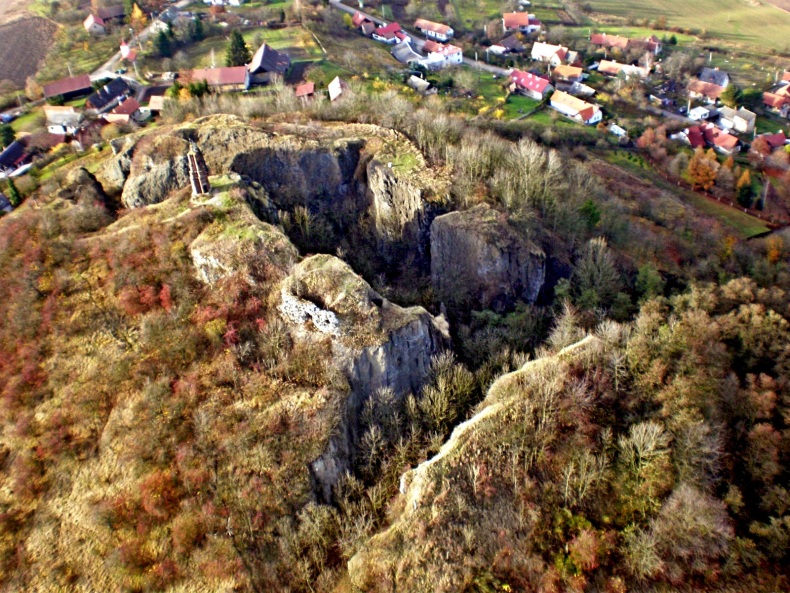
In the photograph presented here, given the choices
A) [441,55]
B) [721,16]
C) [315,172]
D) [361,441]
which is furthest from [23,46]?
[721,16]

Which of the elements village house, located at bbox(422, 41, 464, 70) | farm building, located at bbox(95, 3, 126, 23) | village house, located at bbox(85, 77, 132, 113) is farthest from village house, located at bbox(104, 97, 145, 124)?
village house, located at bbox(422, 41, 464, 70)

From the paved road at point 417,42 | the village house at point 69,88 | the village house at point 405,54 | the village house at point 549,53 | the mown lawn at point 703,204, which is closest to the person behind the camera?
the mown lawn at point 703,204

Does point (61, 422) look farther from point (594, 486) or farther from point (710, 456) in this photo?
point (710, 456)

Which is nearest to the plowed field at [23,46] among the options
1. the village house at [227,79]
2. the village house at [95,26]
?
the village house at [95,26]

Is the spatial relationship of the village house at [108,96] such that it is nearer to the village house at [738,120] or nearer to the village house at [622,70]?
the village house at [622,70]

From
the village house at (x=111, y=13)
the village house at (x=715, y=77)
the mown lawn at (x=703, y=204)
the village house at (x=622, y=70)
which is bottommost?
the mown lawn at (x=703, y=204)

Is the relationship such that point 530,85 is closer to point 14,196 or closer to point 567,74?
point 567,74

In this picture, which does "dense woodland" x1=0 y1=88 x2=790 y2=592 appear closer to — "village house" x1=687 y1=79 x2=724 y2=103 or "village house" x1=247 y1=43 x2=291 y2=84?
"village house" x1=247 y1=43 x2=291 y2=84
